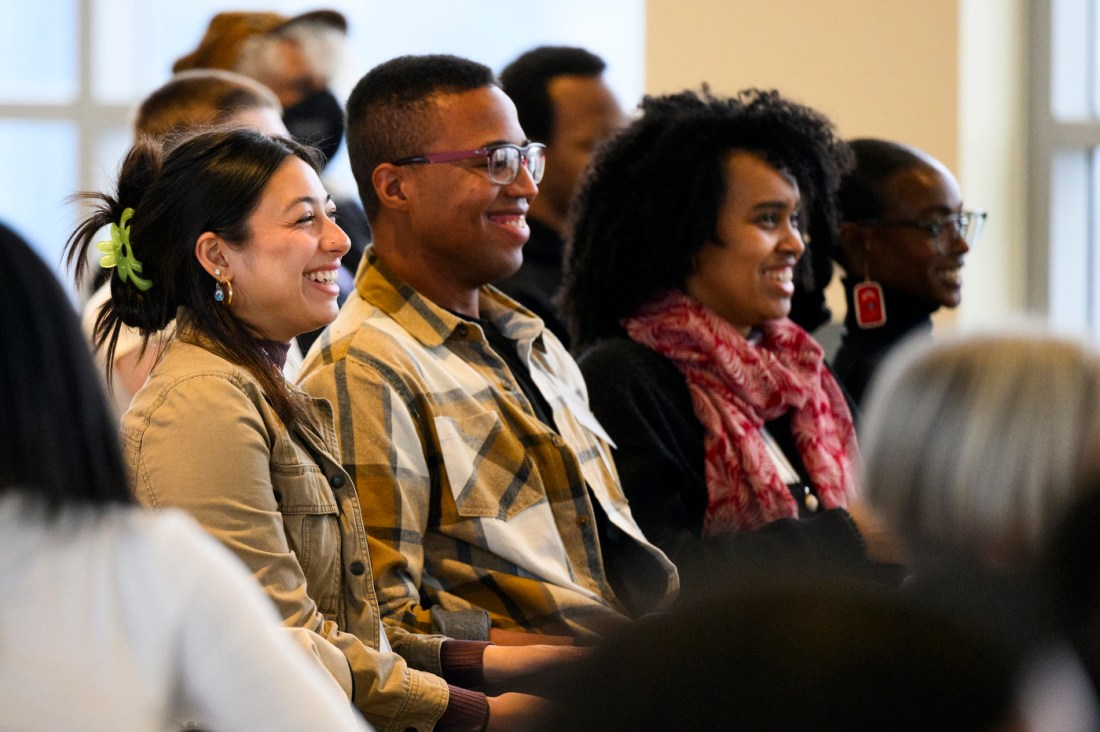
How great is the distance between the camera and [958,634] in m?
0.60

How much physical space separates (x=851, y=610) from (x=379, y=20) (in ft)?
15.9


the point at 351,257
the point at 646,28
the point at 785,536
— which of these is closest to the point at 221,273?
the point at 785,536

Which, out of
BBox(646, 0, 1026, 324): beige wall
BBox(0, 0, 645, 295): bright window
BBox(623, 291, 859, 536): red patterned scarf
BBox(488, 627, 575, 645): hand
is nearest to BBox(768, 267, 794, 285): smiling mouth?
BBox(623, 291, 859, 536): red patterned scarf

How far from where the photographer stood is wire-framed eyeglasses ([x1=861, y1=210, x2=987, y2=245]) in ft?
10.8

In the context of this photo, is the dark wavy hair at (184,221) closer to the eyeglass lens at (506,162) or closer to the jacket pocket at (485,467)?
the jacket pocket at (485,467)

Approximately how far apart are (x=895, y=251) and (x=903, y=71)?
1178 millimetres

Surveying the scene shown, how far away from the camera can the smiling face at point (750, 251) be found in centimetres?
278

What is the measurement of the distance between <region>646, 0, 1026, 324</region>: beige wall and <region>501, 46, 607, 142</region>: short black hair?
0.87 m

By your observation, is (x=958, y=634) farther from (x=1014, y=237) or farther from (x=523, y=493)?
(x=1014, y=237)

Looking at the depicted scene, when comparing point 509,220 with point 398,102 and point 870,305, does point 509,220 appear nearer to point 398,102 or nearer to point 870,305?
point 398,102

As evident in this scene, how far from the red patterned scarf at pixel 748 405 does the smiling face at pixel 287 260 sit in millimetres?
875

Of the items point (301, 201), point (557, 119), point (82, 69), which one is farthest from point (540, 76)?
point (82, 69)

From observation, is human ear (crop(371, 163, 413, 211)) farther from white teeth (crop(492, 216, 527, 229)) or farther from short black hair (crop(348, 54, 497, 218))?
white teeth (crop(492, 216, 527, 229))

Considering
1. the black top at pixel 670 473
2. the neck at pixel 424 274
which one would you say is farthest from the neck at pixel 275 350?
the black top at pixel 670 473
